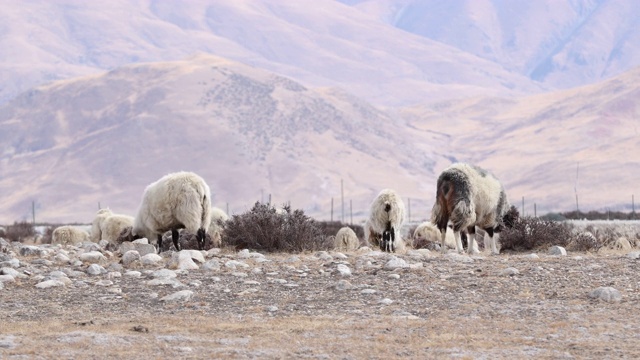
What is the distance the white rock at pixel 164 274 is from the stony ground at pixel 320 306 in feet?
0.13

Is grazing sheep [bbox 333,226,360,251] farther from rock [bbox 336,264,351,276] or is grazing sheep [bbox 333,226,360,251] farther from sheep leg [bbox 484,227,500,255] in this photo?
rock [bbox 336,264,351,276]

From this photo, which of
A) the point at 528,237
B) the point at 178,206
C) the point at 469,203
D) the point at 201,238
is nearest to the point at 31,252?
the point at 178,206

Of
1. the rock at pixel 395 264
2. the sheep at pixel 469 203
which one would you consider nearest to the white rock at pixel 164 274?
the rock at pixel 395 264

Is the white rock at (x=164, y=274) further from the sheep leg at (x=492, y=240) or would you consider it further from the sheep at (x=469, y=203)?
the sheep leg at (x=492, y=240)

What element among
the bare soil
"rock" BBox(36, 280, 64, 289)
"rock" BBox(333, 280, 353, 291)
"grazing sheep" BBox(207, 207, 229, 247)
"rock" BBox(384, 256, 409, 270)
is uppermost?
"grazing sheep" BBox(207, 207, 229, 247)

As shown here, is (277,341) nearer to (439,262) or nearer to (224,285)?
(224,285)

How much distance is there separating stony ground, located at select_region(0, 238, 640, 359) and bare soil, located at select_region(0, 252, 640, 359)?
0.02 meters

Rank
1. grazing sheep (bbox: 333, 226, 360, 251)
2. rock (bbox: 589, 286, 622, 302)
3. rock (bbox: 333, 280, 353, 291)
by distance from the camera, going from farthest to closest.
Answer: grazing sheep (bbox: 333, 226, 360, 251) < rock (bbox: 333, 280, 353, 291) < rock (bbox: 589, 286, 622, 302)

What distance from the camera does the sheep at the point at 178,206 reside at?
56.9 feet

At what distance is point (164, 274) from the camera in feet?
42.2

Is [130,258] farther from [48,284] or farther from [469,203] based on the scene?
[469,203]

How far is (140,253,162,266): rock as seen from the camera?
553 inches

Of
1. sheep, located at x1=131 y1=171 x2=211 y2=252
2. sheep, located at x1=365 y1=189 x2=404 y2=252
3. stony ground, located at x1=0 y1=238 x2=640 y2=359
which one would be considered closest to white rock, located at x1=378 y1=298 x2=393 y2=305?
stony ground, located at x1=0 y1=238 x2=640 y2=359

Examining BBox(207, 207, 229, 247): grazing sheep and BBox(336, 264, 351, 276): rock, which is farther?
BBox(207, 207, 229, 247): grazing sheep
